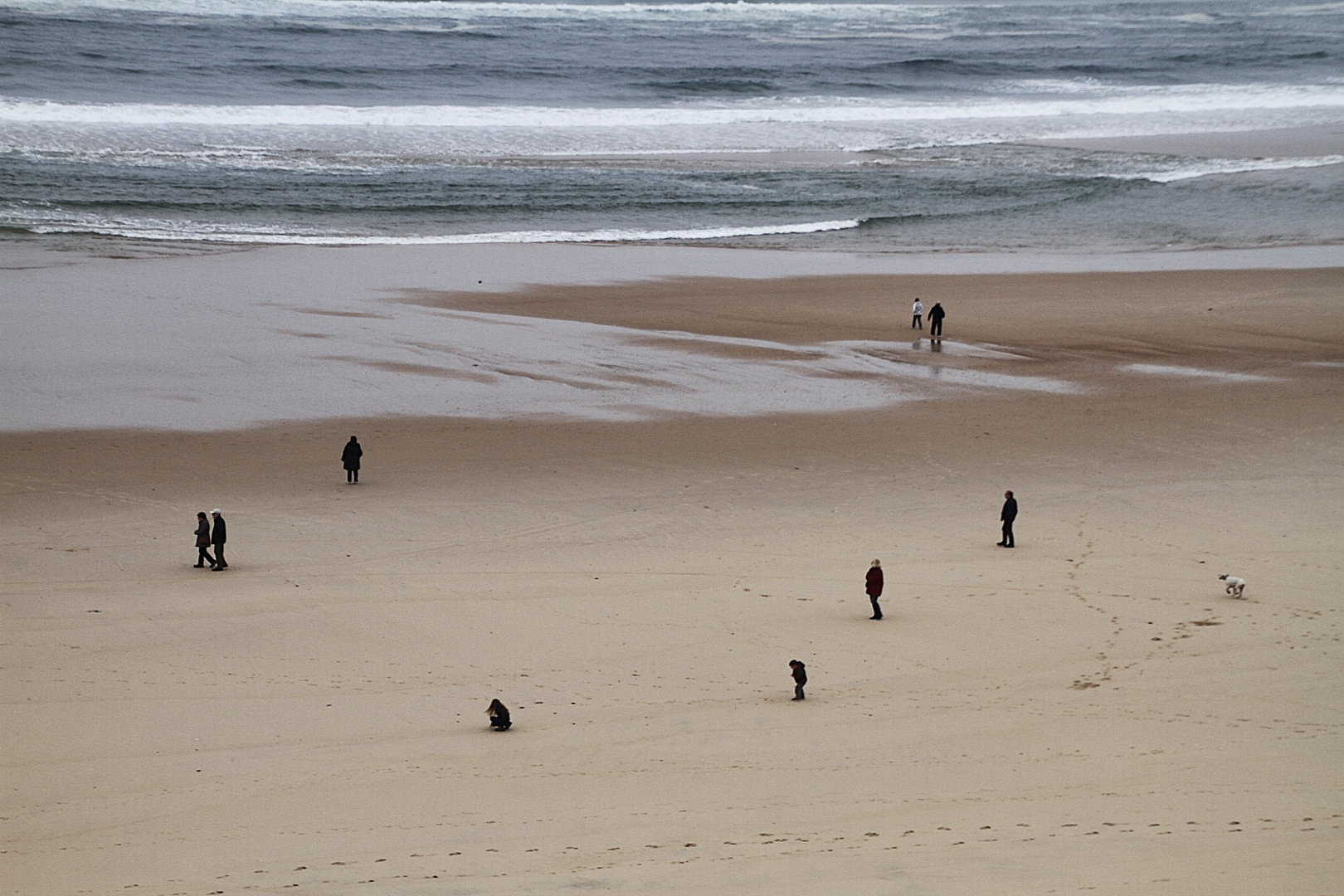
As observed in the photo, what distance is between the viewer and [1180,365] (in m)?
22.7

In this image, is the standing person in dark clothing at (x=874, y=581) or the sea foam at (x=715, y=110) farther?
the sea foam at (x=715, y=110)

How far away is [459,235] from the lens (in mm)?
32000

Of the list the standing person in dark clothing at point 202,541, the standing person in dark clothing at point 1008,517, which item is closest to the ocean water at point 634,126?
the standing person in dark clothing at point 1008,517

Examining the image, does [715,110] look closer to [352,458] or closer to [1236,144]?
[1236,144]

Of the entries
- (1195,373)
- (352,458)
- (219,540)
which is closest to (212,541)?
(219,540)

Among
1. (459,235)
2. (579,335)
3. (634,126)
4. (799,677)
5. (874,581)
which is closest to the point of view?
(799,677)

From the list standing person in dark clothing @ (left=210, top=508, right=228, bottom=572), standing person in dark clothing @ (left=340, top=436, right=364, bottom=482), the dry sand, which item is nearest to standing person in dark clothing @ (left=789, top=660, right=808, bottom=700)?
the dry sand

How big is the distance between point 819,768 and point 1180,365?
1520cm

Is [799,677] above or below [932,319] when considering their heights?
below

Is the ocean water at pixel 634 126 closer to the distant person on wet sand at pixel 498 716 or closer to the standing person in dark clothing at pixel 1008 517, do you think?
the standing person in dark clothing at pixel 1008 517

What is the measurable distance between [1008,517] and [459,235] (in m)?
20.0

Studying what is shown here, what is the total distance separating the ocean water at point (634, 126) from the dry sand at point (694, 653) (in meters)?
13.9

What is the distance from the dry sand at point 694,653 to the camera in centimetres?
869

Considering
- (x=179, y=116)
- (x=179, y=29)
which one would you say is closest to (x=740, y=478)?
(x=179, y=116)
